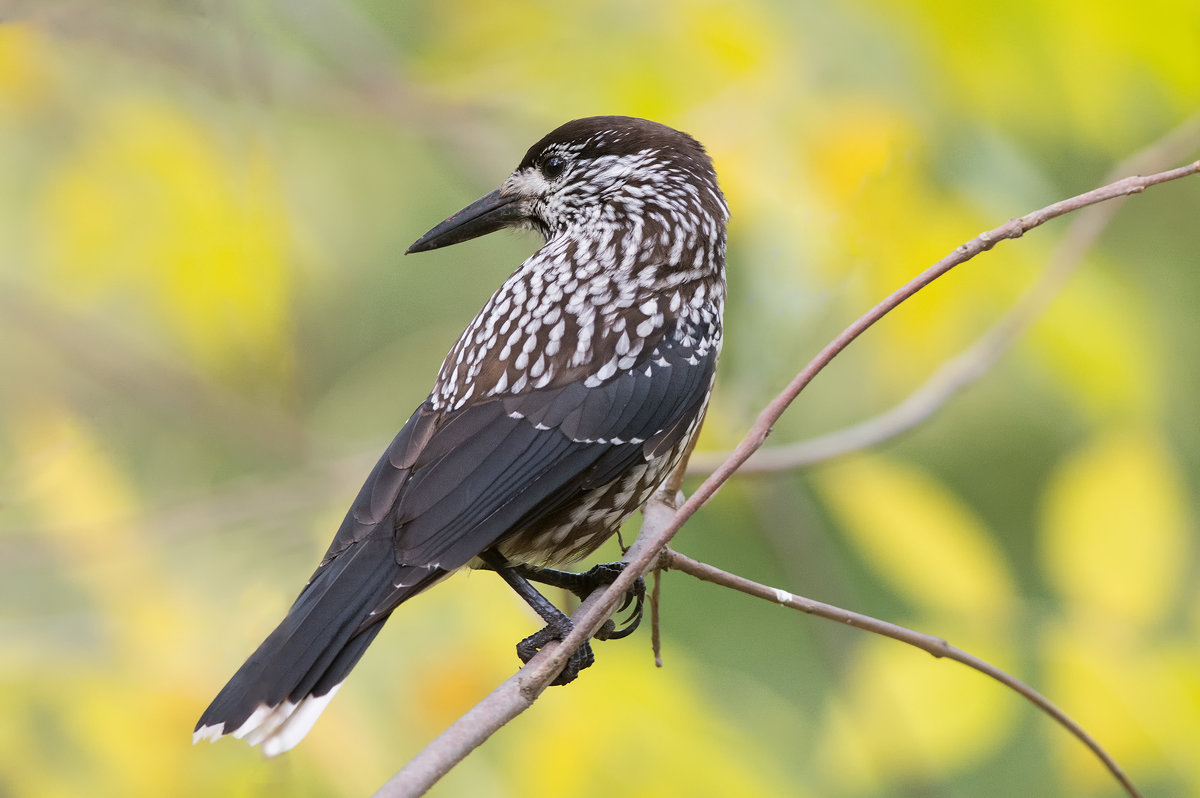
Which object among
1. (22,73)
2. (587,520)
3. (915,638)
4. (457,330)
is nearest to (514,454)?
(587,520)

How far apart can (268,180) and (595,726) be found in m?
1.39

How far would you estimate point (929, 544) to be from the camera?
2961 millimetres

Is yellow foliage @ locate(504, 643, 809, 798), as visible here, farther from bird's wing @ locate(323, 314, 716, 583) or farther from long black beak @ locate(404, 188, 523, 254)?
long black beak @ locate(404, 188, 523, 254)

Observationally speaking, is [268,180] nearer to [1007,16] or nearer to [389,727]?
[389,727]

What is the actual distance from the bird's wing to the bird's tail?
0.05 m

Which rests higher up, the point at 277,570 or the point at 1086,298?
the point at 277,570

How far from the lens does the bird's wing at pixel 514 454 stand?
2.50 metres

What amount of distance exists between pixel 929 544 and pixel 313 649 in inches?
56.2

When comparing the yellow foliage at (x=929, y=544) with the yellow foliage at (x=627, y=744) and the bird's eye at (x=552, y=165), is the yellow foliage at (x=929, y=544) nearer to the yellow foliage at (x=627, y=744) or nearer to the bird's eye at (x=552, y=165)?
the yellow foliage at (x=627, y=744)

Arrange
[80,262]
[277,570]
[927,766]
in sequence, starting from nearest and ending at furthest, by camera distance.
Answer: [927,766], [277,570], [80,262]

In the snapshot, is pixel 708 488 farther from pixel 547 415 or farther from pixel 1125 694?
pixel 1125 694

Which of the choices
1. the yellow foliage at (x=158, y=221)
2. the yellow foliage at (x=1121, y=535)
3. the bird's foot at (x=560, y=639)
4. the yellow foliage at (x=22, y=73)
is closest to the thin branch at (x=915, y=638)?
the bird's foot at (x=560, y=639)

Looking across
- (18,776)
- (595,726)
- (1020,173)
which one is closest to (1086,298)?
(1020,173)

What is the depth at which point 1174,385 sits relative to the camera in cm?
Answer: 480
